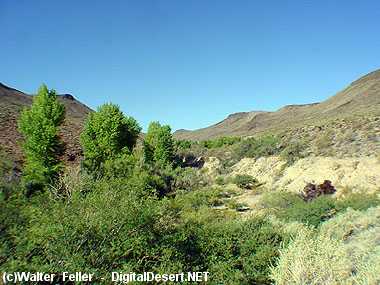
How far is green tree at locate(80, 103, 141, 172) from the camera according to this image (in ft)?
126

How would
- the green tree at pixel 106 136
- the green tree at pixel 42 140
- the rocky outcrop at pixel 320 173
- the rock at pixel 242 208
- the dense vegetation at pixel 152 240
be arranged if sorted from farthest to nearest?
the green tree at pixel 106 136
the green tree at pixel 42 140
the rocky outcrop at pixel 320 173
the rock at pixel 242 208
the dense vegetation at pixel 152 240

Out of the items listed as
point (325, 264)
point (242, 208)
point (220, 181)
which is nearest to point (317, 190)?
point (242, 208)

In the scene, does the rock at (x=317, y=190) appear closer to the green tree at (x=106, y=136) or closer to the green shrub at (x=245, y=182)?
the green shrub at (x=245, y=182)

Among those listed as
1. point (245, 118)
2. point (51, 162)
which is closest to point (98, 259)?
point (51, 162)

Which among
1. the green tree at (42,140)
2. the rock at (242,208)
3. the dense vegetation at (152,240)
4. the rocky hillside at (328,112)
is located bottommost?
the rock at (242,208)

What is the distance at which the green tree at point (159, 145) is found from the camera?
50.4 metres

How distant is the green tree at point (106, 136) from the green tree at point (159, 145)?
24.2 ft

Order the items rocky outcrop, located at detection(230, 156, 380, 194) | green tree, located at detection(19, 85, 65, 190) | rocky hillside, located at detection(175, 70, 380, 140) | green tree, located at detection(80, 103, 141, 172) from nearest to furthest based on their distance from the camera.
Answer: rocky outcrop, located at detection(230, 156, 380, 194) → green tree, located at detection(19, 85, 65, 190) → green tree, located at detection(80, 103, 141, 172) → rocky hillside, located at detection(175, 70, 380, 140)

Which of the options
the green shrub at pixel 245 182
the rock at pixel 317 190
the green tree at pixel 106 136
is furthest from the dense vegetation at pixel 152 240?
the green tree at pixel 106 136

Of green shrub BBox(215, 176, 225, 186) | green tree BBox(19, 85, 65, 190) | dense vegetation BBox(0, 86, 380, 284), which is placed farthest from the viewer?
green shrub BBox(215, 176, 225, 186)

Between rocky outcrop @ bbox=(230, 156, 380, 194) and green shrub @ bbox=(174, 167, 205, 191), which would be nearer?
rocky outcrop @ bbox=(230, 156, 380, 194)

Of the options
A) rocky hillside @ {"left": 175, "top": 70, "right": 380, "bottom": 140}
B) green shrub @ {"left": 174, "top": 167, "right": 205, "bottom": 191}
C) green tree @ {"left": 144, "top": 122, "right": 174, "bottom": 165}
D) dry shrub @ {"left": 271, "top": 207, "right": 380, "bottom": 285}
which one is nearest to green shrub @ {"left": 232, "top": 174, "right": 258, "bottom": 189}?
green shrub @ {"left": 174, "top": 167, "right": 205, "bottom": 191}

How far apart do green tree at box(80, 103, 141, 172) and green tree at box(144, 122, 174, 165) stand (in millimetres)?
7391

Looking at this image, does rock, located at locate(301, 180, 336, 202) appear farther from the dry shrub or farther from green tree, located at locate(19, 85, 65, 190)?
green tree, located at locate(19, 85, 65, 190)
